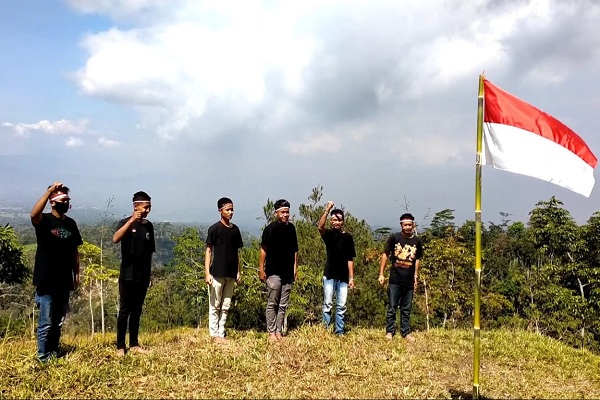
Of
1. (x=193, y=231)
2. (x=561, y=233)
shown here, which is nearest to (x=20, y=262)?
(x=193, y=231)

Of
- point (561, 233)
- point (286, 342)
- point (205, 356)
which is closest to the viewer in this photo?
point (205, 356)

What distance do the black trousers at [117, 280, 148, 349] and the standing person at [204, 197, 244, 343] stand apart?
107 centimetres

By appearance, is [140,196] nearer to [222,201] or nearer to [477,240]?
[222,201]

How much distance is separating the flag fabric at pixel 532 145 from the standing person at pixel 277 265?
3.40 m

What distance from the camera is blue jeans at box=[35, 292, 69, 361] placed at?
5.20 m

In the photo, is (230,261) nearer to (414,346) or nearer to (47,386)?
(47,386)

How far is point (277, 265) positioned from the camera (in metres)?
7.00

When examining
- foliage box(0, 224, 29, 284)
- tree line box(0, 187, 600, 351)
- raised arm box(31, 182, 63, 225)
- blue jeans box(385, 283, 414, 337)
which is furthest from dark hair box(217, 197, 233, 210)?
foliage box(0, 224, 29, 284)

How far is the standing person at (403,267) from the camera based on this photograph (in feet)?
24.5

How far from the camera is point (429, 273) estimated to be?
883 inches

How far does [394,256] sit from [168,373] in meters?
4.27

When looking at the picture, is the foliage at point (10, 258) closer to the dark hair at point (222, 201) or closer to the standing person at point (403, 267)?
the dark hair at point (222, 201)

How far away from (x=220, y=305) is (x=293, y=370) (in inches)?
75.9

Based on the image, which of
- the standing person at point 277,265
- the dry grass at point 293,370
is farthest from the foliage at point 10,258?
the standing person at point 277,265
